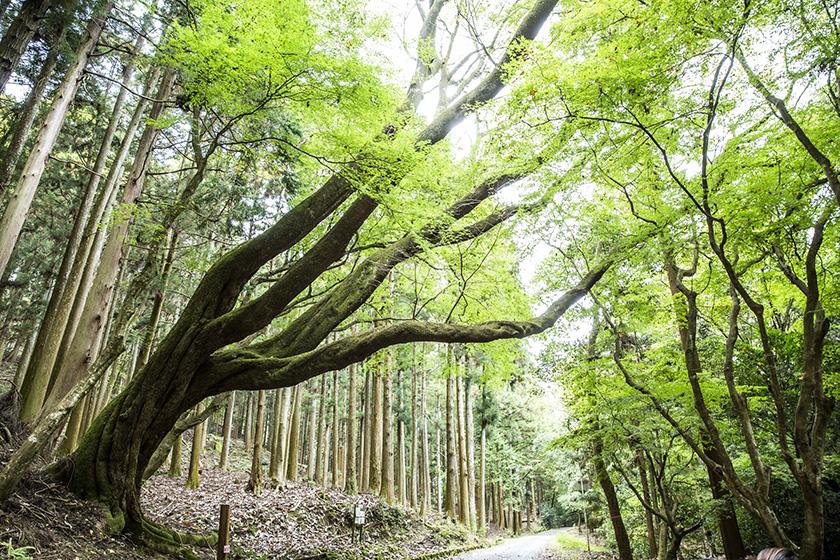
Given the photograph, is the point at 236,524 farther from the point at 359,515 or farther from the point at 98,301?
the point at 98,301

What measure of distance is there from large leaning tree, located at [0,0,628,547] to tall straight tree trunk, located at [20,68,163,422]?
2.24 meters

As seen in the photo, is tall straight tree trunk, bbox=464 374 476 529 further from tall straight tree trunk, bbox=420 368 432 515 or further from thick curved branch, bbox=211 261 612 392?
thick curved branch, bbox=211 261 612 392

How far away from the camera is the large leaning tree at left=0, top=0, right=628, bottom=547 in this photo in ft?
16.4

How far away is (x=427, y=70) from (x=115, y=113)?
248 inches

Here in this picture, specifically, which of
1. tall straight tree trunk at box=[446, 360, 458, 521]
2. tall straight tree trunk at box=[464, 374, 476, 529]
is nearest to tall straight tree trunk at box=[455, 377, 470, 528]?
tall straight tree trunk at box=[446, 360, 458, 521]

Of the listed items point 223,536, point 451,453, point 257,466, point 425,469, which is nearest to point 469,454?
point 425,469

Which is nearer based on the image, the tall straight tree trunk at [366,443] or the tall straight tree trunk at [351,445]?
the tall straight tree trunk at [351,445]

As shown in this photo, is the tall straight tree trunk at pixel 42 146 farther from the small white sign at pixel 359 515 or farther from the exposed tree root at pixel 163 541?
the small white sign at pixel 359 515

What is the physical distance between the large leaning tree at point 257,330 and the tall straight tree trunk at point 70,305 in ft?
7.36

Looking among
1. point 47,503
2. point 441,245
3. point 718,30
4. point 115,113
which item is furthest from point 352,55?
point 115,113

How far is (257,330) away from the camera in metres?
5.56

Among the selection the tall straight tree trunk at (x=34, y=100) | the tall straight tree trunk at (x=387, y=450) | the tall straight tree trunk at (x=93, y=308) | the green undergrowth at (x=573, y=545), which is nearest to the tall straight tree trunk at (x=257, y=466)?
the tall straight tree trunk at (x=387, y=450)

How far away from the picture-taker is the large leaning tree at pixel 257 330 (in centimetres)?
500

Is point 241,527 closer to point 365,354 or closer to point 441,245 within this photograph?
point 365,354
